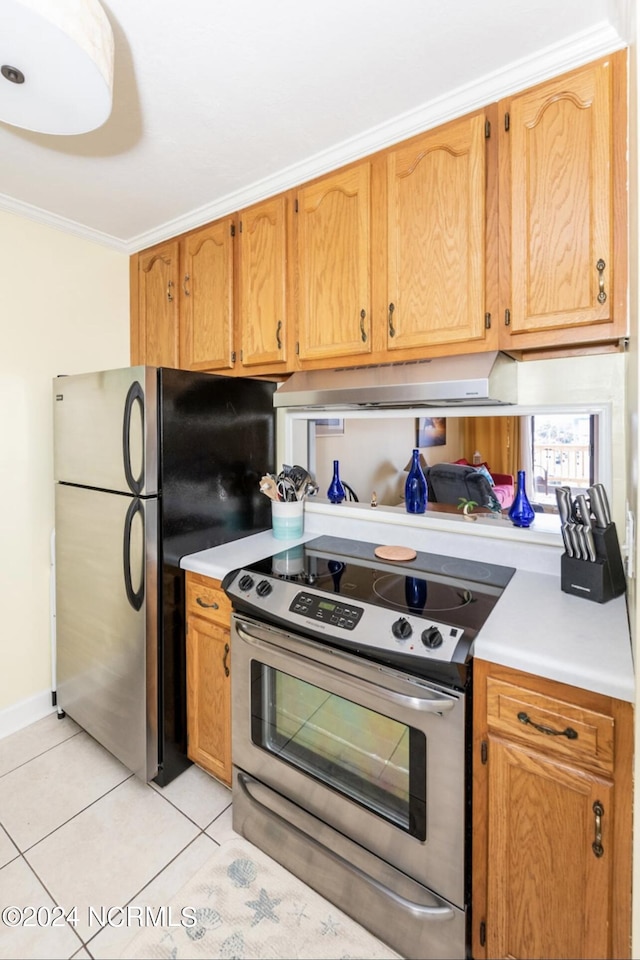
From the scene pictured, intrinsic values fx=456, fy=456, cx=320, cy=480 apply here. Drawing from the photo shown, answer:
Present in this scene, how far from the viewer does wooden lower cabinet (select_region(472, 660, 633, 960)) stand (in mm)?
977

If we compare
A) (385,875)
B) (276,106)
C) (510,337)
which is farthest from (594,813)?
(276,106)

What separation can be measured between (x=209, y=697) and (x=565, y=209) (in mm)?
2076

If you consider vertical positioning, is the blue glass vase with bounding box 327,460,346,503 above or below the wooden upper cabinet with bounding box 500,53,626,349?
below

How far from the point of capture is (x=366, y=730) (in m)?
1.34

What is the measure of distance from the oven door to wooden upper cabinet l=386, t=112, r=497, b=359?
3.57 feet

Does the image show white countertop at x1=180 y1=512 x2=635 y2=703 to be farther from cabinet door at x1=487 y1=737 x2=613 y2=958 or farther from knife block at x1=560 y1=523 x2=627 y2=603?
cabinet door at x1=487 y1=737 x2=613 y2=958

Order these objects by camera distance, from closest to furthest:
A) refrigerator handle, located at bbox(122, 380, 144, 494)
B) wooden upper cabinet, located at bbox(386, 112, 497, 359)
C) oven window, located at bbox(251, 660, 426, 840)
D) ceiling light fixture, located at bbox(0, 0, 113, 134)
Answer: ceiling light fixture, located at bbox(0, 0, 113, 134) < oven window, located at bbox(251, 660, 426, 840) < wooden upper cabinet, located at bbox(386, 112, 497, 359) < refrigerator handle, located at bbox(122, 380, 144, 494)

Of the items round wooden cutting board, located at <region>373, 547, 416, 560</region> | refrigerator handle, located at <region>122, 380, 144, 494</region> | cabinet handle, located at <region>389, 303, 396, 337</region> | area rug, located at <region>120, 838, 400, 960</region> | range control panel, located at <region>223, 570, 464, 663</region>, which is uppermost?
cabinet handle, located at <region>389, 303, 396, 337</region>

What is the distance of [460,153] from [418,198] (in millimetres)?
173

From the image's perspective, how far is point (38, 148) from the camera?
1.70 meters

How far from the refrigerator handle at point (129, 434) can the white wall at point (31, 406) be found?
82cm

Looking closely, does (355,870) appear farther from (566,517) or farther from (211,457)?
(211,457)

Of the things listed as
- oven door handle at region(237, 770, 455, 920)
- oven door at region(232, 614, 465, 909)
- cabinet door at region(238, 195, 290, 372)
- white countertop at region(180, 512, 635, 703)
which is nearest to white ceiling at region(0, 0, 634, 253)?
cabinet door at region(238, 195, 290, 372)

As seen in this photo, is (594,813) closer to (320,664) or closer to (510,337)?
(320,664)
